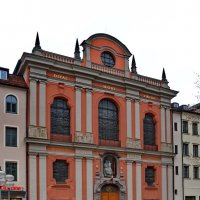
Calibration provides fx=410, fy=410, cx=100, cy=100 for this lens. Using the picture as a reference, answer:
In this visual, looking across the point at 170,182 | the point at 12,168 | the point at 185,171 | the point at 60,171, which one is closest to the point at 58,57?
the point at 60,171

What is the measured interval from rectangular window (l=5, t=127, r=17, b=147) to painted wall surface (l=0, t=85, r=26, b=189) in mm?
308

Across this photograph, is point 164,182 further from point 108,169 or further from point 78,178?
point 78,178

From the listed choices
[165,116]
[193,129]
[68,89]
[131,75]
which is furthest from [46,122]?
[193,129]

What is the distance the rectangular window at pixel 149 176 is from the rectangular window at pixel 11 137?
1792 cm

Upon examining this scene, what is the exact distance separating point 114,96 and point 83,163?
941cm

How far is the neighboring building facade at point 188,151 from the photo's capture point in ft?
179

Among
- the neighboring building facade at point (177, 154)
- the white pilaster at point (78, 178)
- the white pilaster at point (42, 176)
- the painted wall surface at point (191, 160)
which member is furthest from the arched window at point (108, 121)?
the painted wall surface at point (191, 160)

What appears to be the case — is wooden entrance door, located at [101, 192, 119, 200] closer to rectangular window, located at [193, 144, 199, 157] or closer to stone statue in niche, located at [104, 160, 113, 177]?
stone statue in niche, located at [104, 160, 113, 177]

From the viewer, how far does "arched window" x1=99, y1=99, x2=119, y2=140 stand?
160ft

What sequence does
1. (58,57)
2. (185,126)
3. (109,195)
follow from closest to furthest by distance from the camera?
1. (58,57)
2. (109,195)
3. (185,126)

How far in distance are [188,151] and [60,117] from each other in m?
20.0

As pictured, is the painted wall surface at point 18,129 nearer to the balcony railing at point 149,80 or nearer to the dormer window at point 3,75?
the dormer window at point 3,75

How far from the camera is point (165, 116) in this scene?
178 feet

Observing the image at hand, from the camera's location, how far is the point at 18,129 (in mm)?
41781
